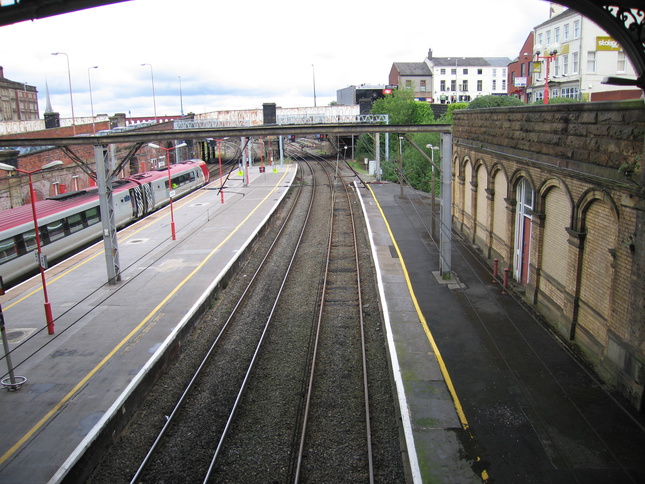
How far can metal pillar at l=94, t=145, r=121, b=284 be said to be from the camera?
17.6m

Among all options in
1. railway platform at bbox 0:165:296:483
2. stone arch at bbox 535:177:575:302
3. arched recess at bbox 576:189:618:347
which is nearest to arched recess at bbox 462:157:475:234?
stone arch at bbox 535:177:575:302

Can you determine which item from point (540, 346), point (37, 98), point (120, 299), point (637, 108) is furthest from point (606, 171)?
point (37, 98)

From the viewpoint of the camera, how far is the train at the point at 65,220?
19297 mm

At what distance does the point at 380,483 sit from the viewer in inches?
338

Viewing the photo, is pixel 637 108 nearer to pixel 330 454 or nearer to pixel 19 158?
pixel 330 454

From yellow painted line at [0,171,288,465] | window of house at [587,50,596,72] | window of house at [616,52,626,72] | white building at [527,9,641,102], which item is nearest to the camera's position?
yellow painted line at [0,171,288,465]

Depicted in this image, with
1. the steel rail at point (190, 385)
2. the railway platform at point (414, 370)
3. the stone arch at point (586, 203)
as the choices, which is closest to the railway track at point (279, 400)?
the steel rail at point (190, 385)

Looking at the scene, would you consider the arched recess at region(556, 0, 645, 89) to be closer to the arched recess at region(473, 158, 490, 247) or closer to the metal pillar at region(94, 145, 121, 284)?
the arched recess at region(473, 158, 490, 247)

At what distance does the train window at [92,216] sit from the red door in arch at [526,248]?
64.5ft

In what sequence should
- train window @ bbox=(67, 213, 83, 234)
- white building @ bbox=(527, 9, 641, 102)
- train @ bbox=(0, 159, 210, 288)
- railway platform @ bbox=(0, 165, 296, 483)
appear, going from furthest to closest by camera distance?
white building @ bbox=(527, 9, 641, 102) < train window @ bbox=(67, 213, 83, 234) < train @ bbox=(0, 159, 210, 288) < railway platform @ bbox=(0, 165, 296, 483)

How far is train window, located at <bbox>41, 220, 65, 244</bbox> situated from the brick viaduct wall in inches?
708

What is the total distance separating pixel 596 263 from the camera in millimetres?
11617

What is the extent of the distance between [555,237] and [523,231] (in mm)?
2846

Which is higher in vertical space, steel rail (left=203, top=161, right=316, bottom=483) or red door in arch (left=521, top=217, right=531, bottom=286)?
red door in arch (left=521, top=217, right=531, bottom=286)
